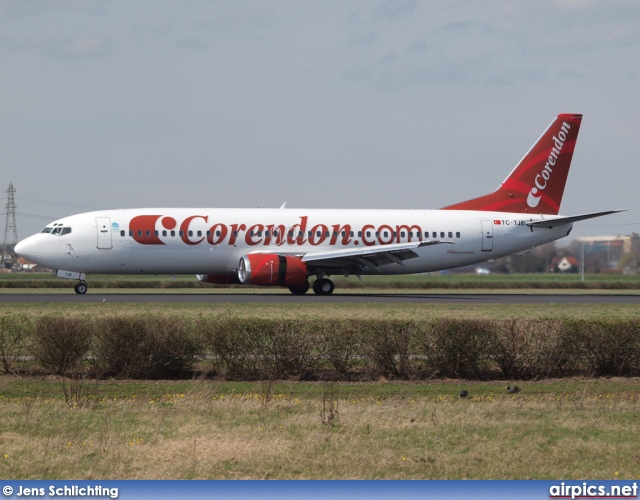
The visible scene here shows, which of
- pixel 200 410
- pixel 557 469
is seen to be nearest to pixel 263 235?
pixel 200 410

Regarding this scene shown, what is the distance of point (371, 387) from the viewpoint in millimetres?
17484

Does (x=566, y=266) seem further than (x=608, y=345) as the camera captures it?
Yes

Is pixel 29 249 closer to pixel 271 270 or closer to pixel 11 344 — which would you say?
pixel 271 270

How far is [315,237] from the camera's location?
4753 centimetres

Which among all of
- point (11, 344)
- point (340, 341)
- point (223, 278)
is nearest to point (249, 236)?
point (223, 278)

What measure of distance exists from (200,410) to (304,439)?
2.62m

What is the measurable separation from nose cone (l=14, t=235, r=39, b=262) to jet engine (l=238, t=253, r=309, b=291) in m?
9.53

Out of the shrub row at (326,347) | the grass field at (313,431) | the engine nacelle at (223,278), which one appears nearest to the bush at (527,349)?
the shrub row at (326,347)

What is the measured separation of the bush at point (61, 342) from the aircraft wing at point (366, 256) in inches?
1068

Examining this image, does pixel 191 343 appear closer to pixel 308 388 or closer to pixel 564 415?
pixel 308 388

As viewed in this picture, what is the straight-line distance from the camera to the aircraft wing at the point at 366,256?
45406mm

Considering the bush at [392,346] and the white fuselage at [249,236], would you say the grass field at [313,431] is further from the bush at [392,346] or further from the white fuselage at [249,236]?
the white fuselage at [249,236]

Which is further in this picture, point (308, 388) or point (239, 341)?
point (239, 341)

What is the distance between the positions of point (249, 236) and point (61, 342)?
91.8ft
